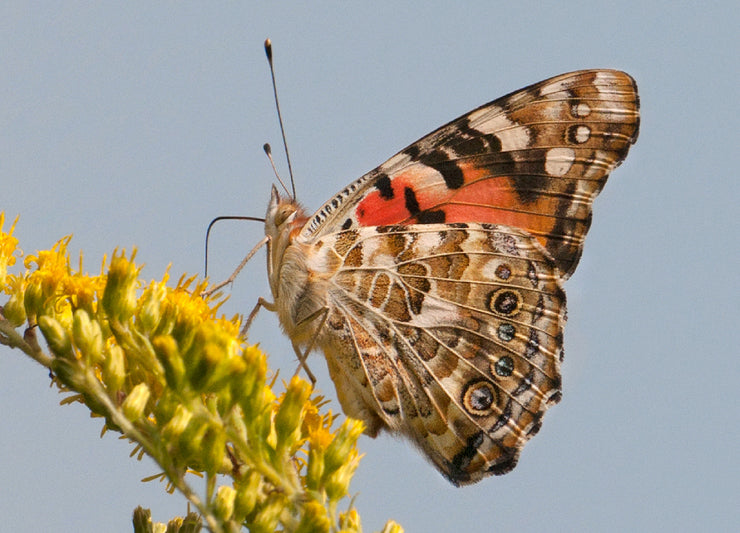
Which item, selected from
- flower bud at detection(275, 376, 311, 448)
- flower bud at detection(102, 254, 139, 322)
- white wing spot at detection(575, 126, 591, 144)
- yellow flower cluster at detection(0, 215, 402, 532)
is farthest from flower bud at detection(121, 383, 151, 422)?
white wing spot at detection(575, 126, 591, 144)

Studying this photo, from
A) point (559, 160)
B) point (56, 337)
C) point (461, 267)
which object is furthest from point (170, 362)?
point (559, 160)

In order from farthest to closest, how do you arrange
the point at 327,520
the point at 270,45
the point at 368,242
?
1. the point at 270,45
2. the point at 368,242
3. the point at 327,520

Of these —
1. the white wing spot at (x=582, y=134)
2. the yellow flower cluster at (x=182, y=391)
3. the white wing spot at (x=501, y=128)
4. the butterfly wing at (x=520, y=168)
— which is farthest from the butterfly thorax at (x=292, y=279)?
the white wing spot at (x=582, y=134)

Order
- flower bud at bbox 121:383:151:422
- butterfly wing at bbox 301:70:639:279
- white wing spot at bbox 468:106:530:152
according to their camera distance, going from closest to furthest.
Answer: flower bud at bbox 121:383:151:422 → butterfly wing at bbox 301:70:639:279 → white wing spot at bbox 468:106:530:152

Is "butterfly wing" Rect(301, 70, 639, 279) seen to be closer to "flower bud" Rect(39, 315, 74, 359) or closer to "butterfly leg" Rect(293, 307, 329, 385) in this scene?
"butterfly leg" Rect(293, 307, 329, 385)

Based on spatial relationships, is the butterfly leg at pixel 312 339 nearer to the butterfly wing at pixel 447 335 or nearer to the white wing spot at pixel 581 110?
the butterfly wing at pixel 447 335


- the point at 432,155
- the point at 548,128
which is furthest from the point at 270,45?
the point at 548,128

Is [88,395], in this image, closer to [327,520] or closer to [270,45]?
[327,520]
